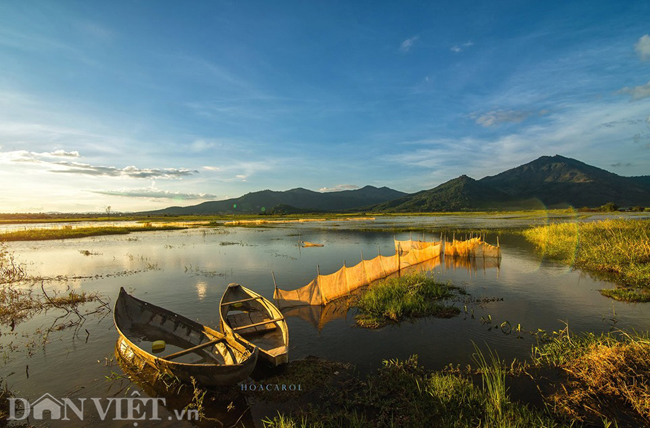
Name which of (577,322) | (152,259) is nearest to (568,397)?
(577,322)

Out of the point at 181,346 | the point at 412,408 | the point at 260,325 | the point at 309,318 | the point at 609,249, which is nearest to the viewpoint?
the point at 412,408

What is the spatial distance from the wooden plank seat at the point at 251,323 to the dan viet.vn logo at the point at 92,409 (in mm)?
3596

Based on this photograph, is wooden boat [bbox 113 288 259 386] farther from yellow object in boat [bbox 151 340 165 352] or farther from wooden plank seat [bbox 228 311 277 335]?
wooden plank seat [bbox 228 311 277 335]

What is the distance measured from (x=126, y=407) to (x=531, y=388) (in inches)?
498

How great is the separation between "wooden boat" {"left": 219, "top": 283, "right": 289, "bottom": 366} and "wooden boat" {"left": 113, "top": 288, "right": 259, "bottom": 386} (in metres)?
0.70

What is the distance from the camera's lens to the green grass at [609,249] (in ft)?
71.5

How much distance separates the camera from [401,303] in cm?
1633

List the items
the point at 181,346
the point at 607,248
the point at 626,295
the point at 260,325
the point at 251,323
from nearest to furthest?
the point at 181,346
the point at 260,325
the point at 251,323
the point at 626,295
the point at 607,248

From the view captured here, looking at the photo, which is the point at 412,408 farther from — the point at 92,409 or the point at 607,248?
the point at 607,248

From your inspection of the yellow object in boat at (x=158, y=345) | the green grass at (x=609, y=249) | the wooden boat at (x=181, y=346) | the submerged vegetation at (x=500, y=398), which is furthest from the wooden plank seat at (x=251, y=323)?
the green grass at (x=609, y=249)

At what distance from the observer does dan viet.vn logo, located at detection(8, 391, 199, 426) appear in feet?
28.9

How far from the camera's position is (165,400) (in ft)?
31.2

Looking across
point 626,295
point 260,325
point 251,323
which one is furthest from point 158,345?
point 626,295

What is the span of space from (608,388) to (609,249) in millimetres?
27067
